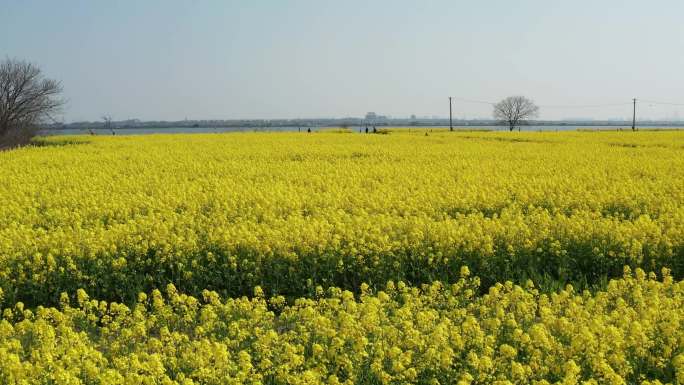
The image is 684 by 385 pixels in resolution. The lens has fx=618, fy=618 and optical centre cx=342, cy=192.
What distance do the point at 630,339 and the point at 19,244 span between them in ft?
24.1

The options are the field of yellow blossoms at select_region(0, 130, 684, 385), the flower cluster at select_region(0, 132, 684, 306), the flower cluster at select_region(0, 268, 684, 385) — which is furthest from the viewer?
the flower cluster at select_region(0, 132, 684, 306)

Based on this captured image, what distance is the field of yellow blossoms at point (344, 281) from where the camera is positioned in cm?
467

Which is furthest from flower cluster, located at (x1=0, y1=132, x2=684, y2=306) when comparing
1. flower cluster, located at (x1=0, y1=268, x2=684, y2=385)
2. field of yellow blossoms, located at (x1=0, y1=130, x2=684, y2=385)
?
flower cluster, located at (x1=0, y1=268, x2=684, y2=385)

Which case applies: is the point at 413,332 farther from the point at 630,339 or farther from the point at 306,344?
A: the point at 630,339

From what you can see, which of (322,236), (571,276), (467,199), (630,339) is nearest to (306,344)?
(630,339)

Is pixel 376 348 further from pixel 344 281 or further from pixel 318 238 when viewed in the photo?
pixel 318 238

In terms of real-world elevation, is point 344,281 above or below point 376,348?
below

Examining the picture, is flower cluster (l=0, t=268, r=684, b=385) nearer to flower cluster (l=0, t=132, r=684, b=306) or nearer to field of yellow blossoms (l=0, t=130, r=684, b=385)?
field of yellow blossoms (l=0, t=130, r=684, b=385)

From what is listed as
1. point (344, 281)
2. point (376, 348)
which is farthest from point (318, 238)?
point (376, 348)

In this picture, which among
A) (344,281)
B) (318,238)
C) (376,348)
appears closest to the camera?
(376,348)

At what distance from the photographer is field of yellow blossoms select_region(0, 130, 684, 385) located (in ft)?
15.3

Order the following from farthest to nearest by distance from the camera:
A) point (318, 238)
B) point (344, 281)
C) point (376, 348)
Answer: point (318, 238) < point (344, 281) < point (376, 348)

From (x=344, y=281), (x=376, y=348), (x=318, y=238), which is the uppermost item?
(x=318, y=238)

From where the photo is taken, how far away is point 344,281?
7887 mm
